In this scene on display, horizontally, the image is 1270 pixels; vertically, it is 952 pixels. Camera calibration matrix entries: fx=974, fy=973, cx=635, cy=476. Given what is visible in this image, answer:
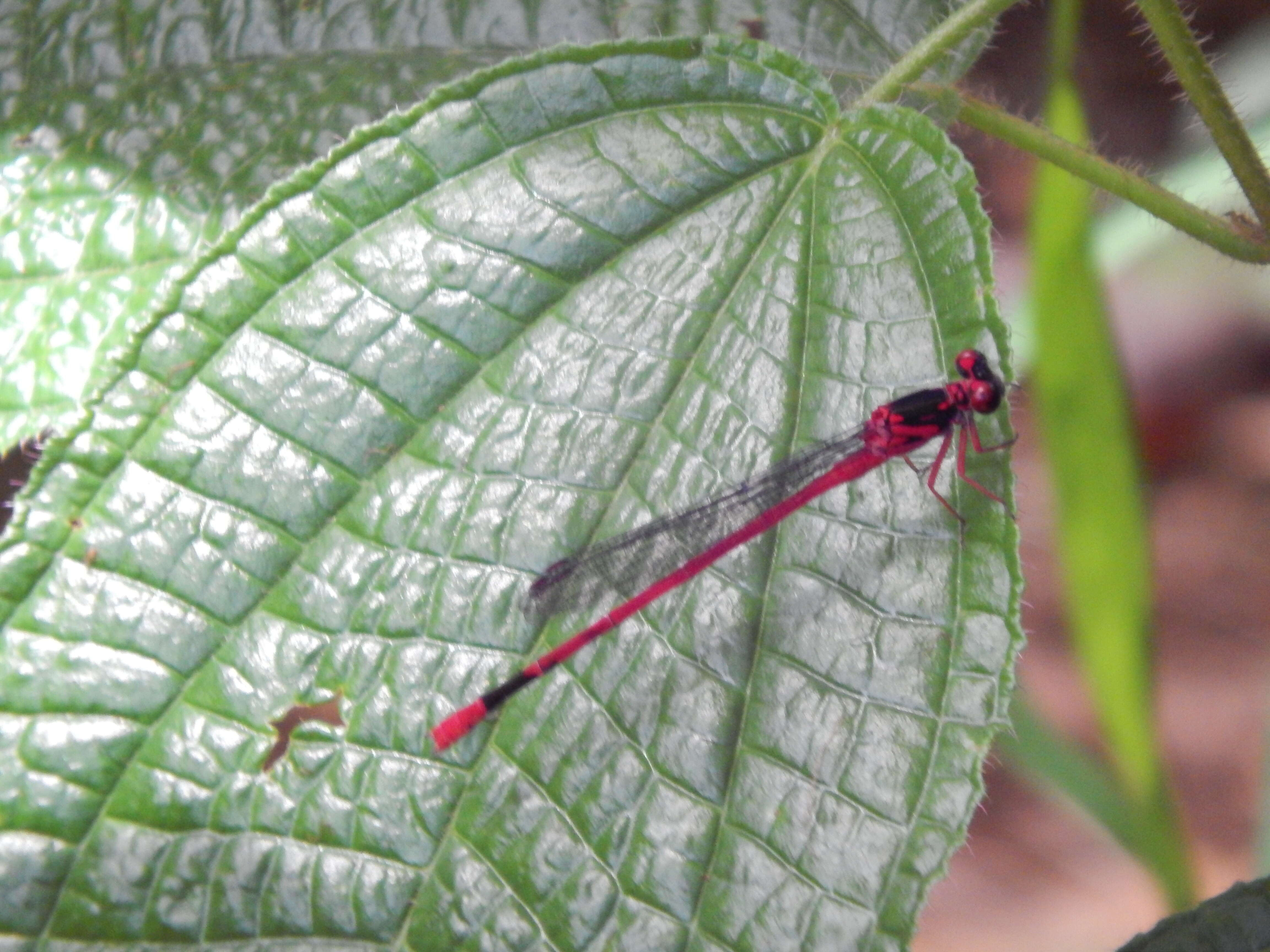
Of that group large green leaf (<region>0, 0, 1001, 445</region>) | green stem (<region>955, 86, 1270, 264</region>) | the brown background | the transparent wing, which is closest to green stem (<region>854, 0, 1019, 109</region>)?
green stem (<region>955, 86, 1270, 264</region>)

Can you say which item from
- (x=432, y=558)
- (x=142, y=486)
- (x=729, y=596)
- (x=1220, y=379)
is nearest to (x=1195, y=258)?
(x=1220, y=379)

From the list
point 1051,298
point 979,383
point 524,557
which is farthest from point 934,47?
point 1051,298

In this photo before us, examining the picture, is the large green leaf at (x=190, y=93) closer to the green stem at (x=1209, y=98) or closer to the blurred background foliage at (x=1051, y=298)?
the blurred background foliage at (x=1051, y=298)

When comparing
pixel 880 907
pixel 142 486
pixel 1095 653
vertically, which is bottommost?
pixel 1095 653

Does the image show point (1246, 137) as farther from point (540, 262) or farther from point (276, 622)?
point (276, 622)

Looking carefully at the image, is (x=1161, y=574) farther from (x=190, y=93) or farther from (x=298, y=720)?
(x=190, y=93)

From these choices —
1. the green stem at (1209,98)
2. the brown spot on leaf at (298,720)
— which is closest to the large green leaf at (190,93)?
the green stem at (1209,98)

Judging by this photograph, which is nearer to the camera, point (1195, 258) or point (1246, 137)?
point (1246, 137)
